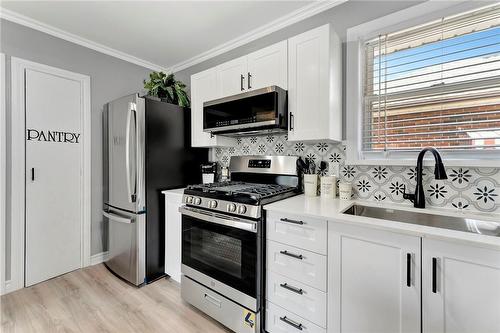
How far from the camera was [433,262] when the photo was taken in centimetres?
101

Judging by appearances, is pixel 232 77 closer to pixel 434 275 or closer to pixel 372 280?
pixel 372 280

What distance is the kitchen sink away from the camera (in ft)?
4.12

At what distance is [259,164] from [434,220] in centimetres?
140

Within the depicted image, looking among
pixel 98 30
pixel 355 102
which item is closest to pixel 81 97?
pixel 98 30

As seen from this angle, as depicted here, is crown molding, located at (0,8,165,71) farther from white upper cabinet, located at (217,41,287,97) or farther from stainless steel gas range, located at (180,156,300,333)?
stainless steel gas range, located at (180,156,300,333)

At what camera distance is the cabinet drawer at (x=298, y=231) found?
132 centimetres

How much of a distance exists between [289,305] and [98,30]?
308 cm

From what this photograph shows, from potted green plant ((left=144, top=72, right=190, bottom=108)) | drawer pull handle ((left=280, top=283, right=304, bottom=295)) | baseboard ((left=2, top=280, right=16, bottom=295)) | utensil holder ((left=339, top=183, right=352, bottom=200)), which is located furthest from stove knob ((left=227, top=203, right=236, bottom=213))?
baseboard ((left=2, top=280, right=16, bottom=295))

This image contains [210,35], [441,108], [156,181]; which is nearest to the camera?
[441,108]

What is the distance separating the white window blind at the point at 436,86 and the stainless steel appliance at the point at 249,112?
70cm

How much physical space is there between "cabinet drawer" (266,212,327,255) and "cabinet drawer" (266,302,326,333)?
455 mm

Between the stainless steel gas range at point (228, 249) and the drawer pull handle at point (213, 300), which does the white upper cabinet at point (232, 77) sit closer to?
the stainless steel gas range at point (228, 249)

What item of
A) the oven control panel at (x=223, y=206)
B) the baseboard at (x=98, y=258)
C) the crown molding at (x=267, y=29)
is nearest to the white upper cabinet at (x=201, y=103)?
the crown molding at (x=267, y=29)

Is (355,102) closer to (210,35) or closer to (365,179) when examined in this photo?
(365,179)
